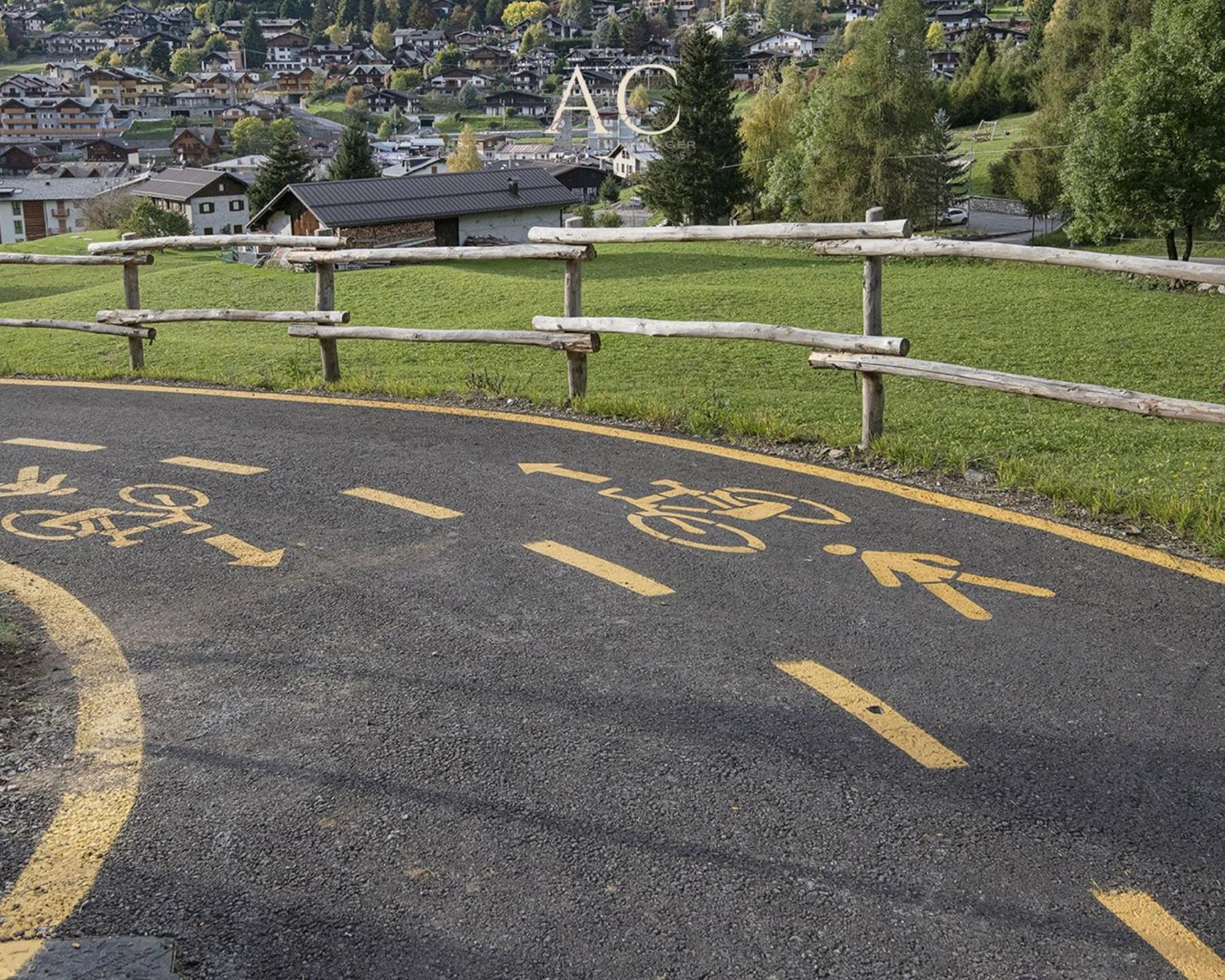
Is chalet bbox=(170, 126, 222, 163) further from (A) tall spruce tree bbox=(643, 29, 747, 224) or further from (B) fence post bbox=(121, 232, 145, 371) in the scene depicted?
(B) fence post bbox=(121, 232, 145, 371)

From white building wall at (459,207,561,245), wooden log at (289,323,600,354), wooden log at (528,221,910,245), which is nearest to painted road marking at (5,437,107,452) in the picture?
wooden log at (289,323,600,354)

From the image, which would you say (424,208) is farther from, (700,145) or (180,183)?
(180,183)

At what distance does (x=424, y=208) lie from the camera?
184 feet

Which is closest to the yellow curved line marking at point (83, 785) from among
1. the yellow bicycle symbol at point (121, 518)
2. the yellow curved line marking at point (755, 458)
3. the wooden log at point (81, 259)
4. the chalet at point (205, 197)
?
the yellow bicycle symbol at point (121, 518)

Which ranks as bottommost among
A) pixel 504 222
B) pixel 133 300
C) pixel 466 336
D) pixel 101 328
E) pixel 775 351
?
pixel 775 351

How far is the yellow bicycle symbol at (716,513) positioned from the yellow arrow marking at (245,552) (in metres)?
1.95

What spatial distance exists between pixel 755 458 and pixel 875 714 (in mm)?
3841

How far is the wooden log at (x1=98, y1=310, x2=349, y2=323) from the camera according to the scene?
36.9 ft

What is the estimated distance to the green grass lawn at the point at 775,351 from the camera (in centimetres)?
921

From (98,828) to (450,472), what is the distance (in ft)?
14.4

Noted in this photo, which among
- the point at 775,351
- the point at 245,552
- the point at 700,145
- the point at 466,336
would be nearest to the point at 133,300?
the point at 466,336

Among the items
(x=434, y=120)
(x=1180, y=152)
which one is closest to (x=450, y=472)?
(x=1180, y=152)

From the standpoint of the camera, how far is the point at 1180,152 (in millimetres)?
37219

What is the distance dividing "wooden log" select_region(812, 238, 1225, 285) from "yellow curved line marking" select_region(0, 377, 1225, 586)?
4.67ft
